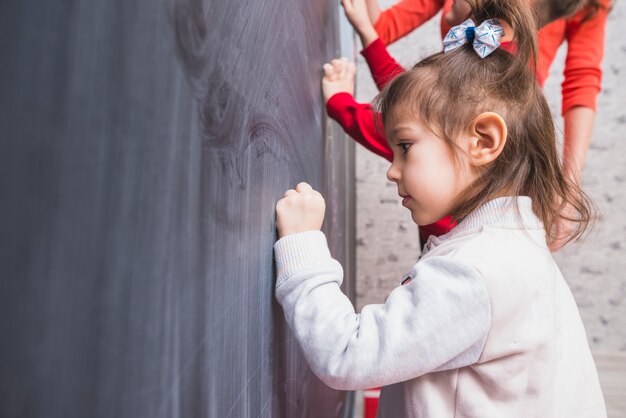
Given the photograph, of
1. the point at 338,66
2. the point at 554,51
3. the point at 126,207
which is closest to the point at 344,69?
the point at 338,66

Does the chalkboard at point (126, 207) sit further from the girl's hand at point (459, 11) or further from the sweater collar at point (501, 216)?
the girl's hand at point (459, 11)

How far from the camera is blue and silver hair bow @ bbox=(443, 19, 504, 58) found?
2.22 ft

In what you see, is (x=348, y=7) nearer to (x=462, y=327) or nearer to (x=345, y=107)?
(x=345, y=107)

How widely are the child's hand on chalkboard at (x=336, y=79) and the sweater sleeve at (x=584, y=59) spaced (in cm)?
56

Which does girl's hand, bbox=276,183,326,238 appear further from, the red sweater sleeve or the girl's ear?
the red sweater sleeve

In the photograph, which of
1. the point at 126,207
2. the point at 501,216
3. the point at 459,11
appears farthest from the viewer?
the point at 459,11

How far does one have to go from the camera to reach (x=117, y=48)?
20 centimetres

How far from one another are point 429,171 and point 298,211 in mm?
173

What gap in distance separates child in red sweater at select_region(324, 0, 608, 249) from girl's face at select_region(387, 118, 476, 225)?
1.11 ft

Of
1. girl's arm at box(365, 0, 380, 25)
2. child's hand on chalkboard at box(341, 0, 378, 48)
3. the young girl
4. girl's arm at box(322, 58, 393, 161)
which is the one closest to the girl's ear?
the young girl

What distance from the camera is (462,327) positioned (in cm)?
52

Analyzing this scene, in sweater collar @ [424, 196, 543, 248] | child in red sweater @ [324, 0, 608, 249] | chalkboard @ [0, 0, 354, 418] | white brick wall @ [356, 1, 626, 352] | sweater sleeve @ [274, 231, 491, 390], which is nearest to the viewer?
chalkboard @ [0, 0, 354, 418]

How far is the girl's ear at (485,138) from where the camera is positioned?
2.05ft

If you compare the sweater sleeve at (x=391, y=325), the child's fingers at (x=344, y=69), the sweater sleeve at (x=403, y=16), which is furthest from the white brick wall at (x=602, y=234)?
the sweater sleeve at (x=391, y=325)
